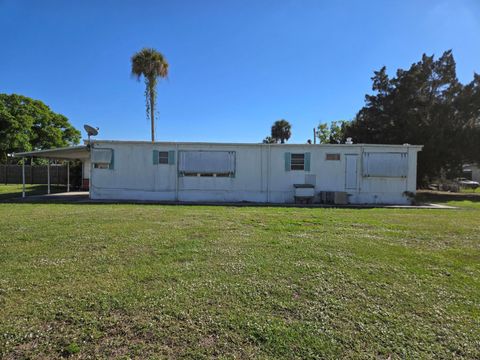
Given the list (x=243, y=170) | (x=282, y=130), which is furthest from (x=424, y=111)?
(x=282, y=130)

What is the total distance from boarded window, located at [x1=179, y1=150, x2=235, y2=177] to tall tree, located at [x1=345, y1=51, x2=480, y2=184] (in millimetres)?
12489

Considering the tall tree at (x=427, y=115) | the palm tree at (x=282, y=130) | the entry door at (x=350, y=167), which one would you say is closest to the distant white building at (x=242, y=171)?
the entry door at (x=350, y=167)

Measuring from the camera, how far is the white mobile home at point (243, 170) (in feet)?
44.0

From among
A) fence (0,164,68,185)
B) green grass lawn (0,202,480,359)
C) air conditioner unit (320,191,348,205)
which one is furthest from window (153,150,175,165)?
fence (0,164,68,185)

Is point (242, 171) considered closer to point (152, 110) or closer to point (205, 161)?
point (205, 161)

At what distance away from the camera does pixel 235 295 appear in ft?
10.7

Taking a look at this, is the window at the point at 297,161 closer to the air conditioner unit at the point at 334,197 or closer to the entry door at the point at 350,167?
the air conditioner unit at the point at 334,197

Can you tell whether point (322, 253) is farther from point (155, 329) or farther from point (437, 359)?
point (155, 329)

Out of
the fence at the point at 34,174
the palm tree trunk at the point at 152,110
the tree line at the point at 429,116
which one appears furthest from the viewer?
the fence at the point at 34,174

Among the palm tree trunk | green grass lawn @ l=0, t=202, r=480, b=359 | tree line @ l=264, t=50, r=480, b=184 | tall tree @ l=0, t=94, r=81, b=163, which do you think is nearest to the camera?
green grass lawn @ l=0, t=202, r=480, b=359

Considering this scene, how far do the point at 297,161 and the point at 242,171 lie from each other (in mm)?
2497

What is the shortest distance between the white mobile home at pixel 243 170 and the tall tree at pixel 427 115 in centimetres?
655

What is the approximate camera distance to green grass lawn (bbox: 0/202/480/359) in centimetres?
243

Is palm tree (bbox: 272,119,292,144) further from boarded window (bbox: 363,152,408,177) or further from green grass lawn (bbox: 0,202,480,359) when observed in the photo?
green grass lawn (bbox: 0,202,480,359)
